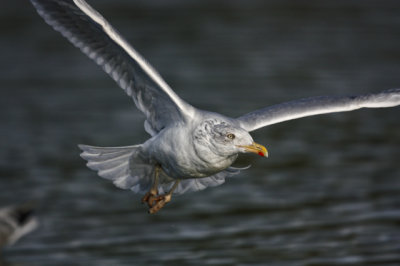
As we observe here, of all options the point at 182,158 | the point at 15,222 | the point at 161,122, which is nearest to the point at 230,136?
the point at 182,158

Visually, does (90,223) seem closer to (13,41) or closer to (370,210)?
(370,210)

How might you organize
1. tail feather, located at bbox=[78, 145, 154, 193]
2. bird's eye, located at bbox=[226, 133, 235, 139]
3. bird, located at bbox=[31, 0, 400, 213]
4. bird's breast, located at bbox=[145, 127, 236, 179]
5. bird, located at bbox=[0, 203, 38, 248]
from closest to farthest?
bird's eye, located at bbox=[226, 133, 235, 139]
bird, located at bbox=[31, 0, 400, 213]
bird's breast, located at bbox=[145, 127, 236, 179]
tail feather, located at bbox=[78, 145, 154, 193]
bird, located at bbox=[0, 203, 38, 248]

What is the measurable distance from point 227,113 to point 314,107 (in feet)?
27.9

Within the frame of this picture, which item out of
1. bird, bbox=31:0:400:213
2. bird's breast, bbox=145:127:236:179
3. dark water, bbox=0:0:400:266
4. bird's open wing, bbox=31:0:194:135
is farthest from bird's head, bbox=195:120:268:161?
dark water, bbox=0:0:400:266

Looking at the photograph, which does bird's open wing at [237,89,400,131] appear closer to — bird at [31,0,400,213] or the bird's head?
bird at [31,0,400,213]

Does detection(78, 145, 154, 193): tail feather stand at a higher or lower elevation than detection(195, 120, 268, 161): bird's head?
higher

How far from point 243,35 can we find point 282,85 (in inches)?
219

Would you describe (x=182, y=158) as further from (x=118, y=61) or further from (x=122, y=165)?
(x=118, y=61)

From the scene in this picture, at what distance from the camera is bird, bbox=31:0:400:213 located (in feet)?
29.0

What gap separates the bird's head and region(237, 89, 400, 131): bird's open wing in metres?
0.79

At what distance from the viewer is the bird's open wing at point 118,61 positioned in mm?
9062

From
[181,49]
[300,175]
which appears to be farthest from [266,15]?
[300,175]

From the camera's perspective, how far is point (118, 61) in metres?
9.76

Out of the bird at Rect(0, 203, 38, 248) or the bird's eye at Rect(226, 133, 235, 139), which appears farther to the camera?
the bird at Rect(0, 203, 38, 248)
